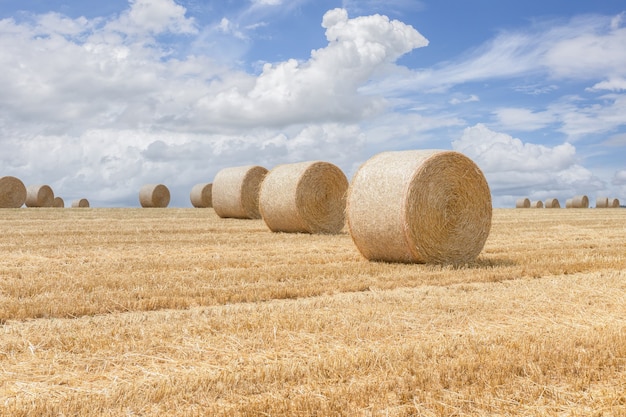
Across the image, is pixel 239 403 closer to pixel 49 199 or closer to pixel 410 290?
pixel 410 290

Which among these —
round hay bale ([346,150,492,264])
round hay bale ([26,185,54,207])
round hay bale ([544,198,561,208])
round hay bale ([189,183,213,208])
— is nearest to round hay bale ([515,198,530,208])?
round hay bale ([544,198,561,208])

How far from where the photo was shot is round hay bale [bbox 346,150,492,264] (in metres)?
9.84

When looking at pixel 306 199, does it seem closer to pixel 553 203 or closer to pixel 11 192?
pixel 11 192

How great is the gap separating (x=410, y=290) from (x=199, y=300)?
7.66 feet

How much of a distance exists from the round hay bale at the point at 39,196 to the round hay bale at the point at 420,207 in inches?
1013

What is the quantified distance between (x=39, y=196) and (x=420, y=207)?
26945mm

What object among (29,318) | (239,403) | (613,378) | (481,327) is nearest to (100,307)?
(29,318)

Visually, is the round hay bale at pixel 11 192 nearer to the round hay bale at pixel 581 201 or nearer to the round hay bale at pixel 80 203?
the round hay bale at pixel 80 203

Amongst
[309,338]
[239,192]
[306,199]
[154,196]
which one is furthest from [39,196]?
[309,338]

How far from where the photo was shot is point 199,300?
6.66 metres

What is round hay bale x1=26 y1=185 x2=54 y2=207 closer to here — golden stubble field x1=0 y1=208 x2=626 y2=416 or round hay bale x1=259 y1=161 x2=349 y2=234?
round hay bale x1=259 y1=161 x2=349 y2=234

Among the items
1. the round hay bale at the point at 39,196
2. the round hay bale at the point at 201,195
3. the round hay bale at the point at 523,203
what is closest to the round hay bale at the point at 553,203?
the round hay bale at the point at 523,203

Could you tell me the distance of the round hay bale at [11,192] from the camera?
28.8 meters

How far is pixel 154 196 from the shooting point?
3281cm
